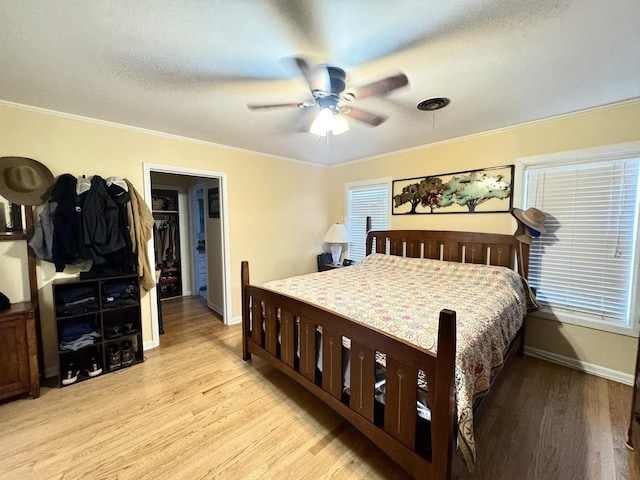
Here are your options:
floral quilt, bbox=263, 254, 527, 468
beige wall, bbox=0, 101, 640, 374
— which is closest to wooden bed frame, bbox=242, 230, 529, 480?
floral quilt, bbox=263, 254, 527, 468

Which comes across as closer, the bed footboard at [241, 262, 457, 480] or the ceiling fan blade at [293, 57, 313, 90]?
the bed footboard at [241, 262, 457, 480]

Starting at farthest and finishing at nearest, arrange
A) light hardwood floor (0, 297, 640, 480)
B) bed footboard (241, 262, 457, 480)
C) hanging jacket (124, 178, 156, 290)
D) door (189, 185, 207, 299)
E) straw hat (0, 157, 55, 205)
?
door (189, 185, 207, 299)
hanging jacket (124, 178, 156, 290)
straw hat (0, 157, 55, 205)
light hardwood floor (0, 297, 640, 480)
bed footboard (241, 262, 457, 480)

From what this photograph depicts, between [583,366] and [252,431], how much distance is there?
9.84 feet

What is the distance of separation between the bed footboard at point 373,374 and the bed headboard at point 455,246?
204 centimetres

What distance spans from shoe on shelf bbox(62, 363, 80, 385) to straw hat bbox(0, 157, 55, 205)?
1.46 m

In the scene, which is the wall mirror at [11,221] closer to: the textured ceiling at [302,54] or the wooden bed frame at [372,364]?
the textured ceiling at [302,54]

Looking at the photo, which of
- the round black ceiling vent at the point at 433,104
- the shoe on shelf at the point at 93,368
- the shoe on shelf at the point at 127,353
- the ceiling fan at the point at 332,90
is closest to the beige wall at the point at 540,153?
the round black ceiling vent at the point at 433,104

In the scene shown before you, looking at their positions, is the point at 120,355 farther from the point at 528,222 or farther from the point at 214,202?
the point at 528,222

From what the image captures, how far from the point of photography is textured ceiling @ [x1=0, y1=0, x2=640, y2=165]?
1226 millimetres

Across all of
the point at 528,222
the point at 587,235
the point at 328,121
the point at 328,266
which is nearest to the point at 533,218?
the point at 528,222

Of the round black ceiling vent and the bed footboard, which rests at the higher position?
the round black ceiling vent

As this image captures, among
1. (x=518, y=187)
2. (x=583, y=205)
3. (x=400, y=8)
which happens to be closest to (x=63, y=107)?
(x=400, y=8)

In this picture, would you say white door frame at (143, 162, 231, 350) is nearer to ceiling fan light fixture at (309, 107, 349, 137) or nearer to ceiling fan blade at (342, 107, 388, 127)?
ceiling fan light fixture at (309, 107, 349, 137)

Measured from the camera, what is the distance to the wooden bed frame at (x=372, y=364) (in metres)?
1.15
